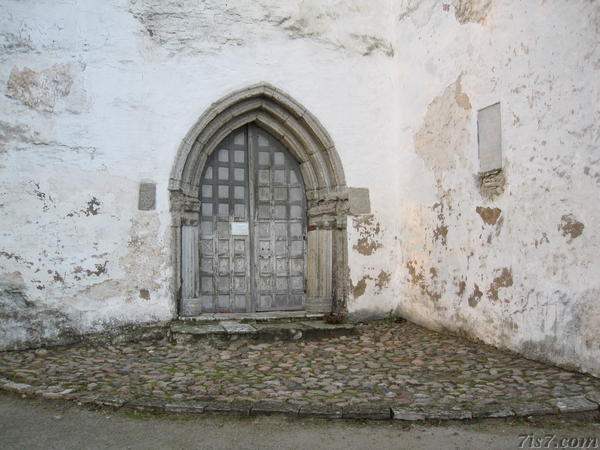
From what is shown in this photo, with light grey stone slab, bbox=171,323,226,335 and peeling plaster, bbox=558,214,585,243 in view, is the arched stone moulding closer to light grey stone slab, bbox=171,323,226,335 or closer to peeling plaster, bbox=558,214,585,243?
light grey stone slab, bbox=171,323,226,335

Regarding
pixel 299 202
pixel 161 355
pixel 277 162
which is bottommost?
pixel 161 355

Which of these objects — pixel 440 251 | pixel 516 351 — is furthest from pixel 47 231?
pixel 516 351

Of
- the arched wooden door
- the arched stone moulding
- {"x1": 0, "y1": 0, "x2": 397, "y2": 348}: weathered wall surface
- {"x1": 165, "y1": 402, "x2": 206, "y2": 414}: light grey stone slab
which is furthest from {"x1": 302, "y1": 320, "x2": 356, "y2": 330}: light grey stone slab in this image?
{"x1": 165, "y1": 402, "x2": 206, "y2": 414}: light grey stone slab

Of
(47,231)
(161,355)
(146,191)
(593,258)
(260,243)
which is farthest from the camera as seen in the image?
(260,243)

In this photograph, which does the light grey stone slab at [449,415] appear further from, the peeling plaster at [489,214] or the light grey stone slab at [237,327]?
the light grey stone slab at [237,327]

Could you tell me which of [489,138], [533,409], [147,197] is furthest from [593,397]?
[147,197]

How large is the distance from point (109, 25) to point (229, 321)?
11.8 ft

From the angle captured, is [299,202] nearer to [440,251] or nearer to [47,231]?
[440,251]

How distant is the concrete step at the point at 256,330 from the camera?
5730 mm

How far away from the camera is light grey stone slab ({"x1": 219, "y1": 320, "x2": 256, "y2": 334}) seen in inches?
227

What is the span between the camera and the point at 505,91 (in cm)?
511

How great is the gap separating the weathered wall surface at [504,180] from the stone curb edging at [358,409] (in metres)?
0.90

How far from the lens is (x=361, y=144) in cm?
689

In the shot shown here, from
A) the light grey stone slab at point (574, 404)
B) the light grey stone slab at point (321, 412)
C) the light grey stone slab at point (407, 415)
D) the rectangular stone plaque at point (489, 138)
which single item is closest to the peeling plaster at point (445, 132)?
the rectangular stone plaque at point (489, 138)
